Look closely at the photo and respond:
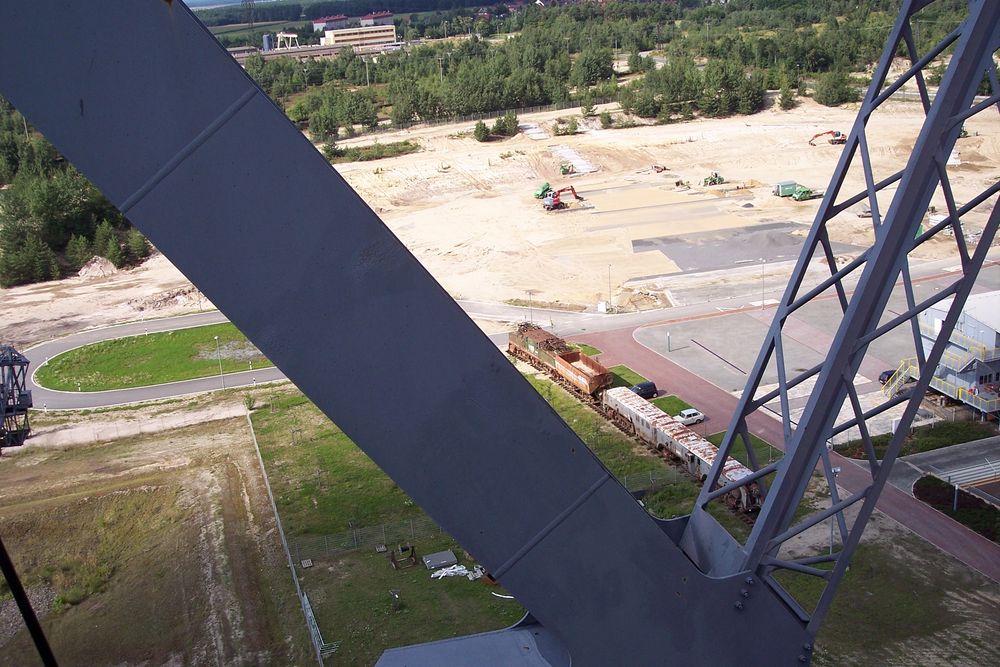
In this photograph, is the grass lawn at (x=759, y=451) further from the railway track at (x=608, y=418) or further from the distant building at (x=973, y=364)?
the distant building at (x=973, y=364)

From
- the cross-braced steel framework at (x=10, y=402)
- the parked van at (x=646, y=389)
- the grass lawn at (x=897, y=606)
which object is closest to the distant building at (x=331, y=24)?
the cross-braced steel framework at (x=10, y=402)

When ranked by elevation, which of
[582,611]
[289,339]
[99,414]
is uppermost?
[289,339]

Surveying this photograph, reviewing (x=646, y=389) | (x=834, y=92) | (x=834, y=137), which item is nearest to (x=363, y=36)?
(x=834, y=92)

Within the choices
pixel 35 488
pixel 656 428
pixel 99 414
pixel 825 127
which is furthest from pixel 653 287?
pixel 825 127

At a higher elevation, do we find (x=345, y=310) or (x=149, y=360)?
(x=345, y=310)

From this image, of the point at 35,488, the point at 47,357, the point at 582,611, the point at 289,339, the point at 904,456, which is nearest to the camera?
the point at 289,339

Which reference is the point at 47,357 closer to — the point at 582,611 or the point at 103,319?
the point at 103,319

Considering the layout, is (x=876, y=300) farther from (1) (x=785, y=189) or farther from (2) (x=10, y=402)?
(1) (x=785, y=189)

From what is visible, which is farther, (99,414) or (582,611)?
(99,414)
